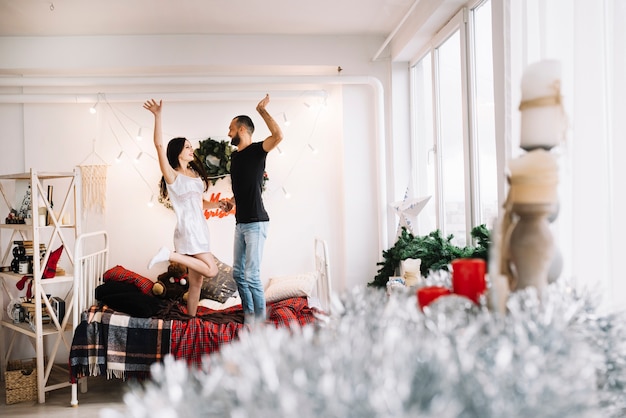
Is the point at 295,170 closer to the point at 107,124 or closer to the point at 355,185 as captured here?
the point at 355,185

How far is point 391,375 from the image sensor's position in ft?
1.70

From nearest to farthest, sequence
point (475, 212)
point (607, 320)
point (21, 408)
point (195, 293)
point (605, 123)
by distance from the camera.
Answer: point (607, 320) → point (605, 123) → point (475, 212) → point (21, 408) → point (195, 293)

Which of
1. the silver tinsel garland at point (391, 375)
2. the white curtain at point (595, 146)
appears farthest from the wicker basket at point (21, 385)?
the silver tinsel garland at point (391, 375)

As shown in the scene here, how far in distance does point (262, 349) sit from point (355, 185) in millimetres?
4280

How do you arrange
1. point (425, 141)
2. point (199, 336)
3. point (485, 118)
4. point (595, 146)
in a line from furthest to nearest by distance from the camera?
1. point (425, 141)
2. point (199, 336)
3. point (485, 118)
4. point (595, 146)

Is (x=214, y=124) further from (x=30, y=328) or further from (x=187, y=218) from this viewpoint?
(x=30, y=328)

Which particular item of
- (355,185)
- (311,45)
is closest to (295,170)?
(355,185)

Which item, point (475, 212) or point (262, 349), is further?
point (475, 212)

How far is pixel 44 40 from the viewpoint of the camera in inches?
180

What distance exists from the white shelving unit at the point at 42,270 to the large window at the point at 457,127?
109 inches

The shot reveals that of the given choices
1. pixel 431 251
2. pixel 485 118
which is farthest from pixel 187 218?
pixel 485 118

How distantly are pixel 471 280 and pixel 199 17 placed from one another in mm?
3915

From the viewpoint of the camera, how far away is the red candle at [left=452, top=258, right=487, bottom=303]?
0.81 metres

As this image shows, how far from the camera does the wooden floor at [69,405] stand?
3.59 meters
